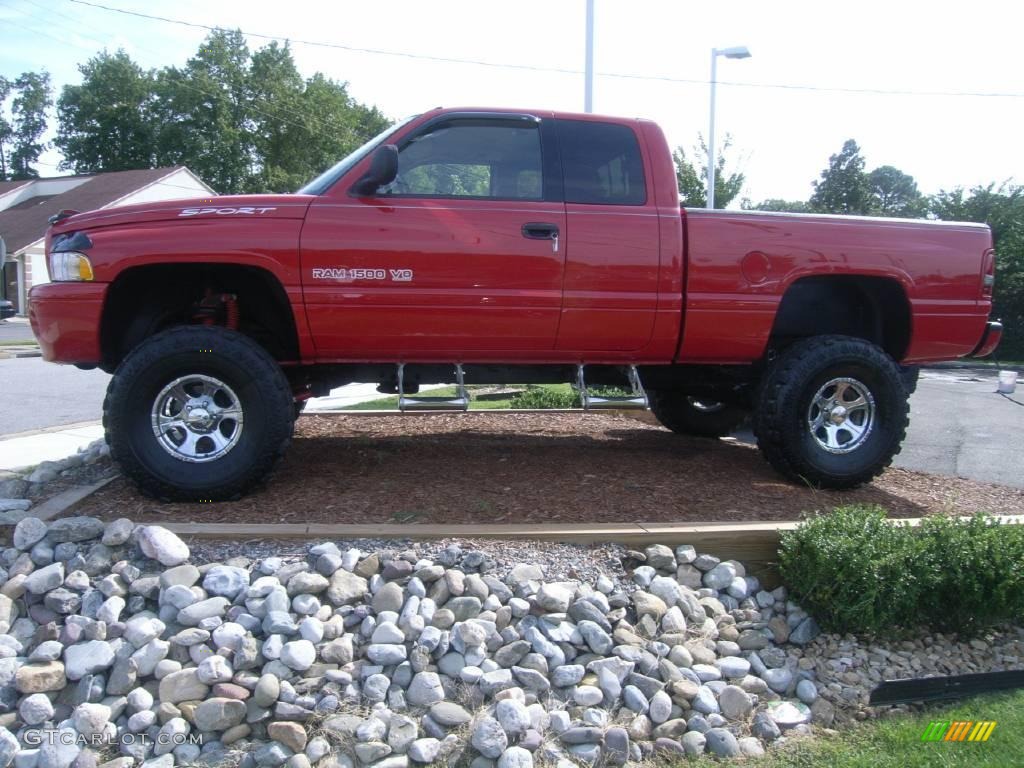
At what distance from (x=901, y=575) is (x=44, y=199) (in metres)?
49.0

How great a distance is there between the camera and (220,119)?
1971 inches

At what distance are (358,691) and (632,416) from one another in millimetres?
5294

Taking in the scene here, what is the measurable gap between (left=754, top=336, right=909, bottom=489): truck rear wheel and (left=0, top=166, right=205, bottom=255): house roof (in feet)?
123

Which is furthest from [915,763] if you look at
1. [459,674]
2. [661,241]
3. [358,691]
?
[661,241]

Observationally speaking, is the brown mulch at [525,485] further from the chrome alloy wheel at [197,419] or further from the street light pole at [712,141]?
the street light pole at [712,141]

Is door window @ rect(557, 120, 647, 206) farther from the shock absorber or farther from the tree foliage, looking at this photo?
the tree foliage

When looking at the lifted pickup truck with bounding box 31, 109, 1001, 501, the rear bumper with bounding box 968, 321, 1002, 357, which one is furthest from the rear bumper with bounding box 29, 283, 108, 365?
the rear bumper with bounding box 968, 321, 1002, 357

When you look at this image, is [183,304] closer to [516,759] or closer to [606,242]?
[606,242]

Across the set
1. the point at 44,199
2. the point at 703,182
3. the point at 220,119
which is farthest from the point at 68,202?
the point at 703,182

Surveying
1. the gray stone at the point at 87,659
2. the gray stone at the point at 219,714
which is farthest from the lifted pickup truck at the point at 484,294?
the gray stone at the point at 219,714

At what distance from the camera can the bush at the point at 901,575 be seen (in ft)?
12.0

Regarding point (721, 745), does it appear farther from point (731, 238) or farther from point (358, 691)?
Answer: point (731, 238)

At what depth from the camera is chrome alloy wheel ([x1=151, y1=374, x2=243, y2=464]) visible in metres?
4.31

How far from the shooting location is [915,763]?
2.96 m
